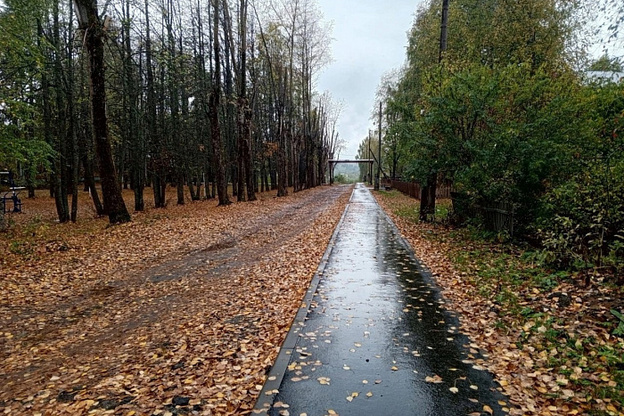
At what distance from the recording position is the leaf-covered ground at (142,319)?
373 centimetres

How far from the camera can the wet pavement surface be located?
346 centimetres

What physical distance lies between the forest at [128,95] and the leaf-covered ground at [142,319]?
438cm

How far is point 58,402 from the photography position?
11.8ft

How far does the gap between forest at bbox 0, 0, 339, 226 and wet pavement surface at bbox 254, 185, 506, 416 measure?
10.6 meters

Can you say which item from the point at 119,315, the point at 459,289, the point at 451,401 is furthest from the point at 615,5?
the point at 119,315

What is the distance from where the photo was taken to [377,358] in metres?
4.34

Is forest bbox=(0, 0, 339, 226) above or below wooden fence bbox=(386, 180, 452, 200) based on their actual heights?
above

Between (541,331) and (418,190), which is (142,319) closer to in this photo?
(541,331)

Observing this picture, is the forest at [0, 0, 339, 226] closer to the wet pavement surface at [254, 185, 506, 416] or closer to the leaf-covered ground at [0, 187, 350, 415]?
the leaf-covered ground at [0, 187, 350, 415]

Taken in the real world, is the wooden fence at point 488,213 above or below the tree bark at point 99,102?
below

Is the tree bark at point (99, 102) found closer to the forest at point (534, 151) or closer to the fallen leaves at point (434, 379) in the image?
the forest at point (534, 151)

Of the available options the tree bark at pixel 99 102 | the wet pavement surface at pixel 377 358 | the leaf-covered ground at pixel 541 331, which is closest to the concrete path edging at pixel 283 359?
the wet pavement surface at pixel 377 358

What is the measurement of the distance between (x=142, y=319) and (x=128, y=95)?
618 inches

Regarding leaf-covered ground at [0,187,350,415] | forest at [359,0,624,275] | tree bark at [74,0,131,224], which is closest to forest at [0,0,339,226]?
tree bark at [74,0,131,224]
